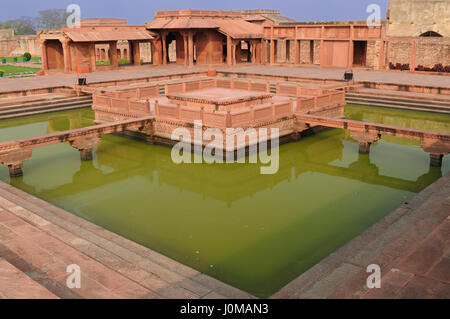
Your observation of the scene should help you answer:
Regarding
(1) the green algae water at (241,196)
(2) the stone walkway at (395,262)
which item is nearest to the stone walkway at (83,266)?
(1) the green algae water at (241,196)

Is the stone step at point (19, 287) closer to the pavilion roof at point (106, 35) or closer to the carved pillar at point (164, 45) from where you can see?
the pavilion roof at point (106, 35)

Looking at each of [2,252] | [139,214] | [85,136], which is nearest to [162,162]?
[85,136]

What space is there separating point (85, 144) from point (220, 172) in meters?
4.14

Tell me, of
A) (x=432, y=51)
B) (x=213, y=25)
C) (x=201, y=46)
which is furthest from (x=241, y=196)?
(x=432, y=51)

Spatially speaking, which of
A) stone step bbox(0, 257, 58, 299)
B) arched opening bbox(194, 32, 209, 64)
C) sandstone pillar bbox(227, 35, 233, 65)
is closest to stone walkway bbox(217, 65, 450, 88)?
sandstone pillar bbox(227, 35, 233, 65)

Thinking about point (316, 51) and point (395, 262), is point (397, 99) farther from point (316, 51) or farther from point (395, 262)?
point (316, 51)

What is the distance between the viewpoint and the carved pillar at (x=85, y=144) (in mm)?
12938

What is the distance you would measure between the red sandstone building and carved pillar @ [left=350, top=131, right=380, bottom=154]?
17372 millimetres

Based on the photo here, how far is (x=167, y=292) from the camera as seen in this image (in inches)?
213

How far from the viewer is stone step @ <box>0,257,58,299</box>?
477cm

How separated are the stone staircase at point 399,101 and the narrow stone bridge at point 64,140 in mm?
11887

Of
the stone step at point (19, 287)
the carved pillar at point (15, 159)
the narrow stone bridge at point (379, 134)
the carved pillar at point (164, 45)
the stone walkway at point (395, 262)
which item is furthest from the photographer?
the carved pillar at point (164, 45)
